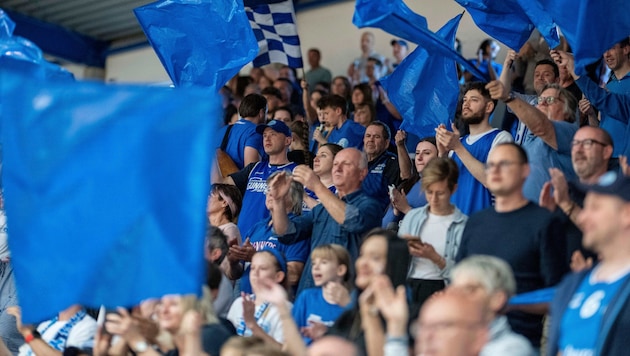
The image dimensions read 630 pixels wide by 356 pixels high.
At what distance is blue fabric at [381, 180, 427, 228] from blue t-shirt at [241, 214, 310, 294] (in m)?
0.54

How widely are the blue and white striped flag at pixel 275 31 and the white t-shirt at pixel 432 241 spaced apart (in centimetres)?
372

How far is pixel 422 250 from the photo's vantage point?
502 centimetres

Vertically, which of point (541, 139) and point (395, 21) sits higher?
point (395, 21)

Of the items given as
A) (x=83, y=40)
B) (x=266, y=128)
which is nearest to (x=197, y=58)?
(x=266, y=128)

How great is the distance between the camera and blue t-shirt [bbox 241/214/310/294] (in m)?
6.16

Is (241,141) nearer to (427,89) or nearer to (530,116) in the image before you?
(427,89)

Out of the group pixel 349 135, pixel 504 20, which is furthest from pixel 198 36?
pixel 504 20

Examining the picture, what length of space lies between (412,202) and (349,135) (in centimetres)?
182

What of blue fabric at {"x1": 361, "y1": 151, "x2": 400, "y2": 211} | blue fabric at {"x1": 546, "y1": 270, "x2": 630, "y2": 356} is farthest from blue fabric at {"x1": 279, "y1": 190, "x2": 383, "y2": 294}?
blue fabric at {"x1": 546, "y1": 270, "x2": 630, "y2": 356}

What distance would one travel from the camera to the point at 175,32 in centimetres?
738

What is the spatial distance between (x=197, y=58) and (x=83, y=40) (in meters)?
8.41

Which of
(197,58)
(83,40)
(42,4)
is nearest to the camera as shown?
(197,58)

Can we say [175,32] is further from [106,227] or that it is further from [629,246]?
[629,246]

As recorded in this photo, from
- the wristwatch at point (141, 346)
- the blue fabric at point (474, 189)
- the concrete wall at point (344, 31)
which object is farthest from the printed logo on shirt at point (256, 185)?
the concrete wall at point (344, 31)
